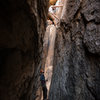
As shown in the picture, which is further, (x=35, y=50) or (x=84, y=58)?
(x=84, y=58)

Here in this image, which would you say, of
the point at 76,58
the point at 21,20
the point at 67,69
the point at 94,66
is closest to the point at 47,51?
the point at 67,69

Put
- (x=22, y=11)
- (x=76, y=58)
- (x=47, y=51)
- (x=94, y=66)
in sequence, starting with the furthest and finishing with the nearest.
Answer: (x=47, y=51), (x=76, y=58), (x=94, y=66), (x=22, y=11)

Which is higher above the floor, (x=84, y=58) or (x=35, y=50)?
(x=35, y=50)

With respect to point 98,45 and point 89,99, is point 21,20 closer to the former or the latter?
point 98,45

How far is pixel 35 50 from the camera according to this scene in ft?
4.44

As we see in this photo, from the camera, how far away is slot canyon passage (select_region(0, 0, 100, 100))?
69 centimetres

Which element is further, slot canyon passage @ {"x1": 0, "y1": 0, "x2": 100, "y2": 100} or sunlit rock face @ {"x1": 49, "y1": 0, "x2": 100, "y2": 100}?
sunlit rock face @ {"x1": 49, "y1": 0, "x2": 100, "y2": 100}

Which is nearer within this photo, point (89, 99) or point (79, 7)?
point (89, 99)

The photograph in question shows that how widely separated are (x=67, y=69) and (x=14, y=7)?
2.13m

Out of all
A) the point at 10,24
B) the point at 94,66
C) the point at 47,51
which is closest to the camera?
the point at 10,24

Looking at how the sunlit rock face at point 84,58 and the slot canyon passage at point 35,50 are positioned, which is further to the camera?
the sunlit rock face at point 84,58

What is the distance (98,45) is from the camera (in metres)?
1.44

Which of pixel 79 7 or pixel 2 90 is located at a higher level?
pixel 79 7

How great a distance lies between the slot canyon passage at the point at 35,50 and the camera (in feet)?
2.27
